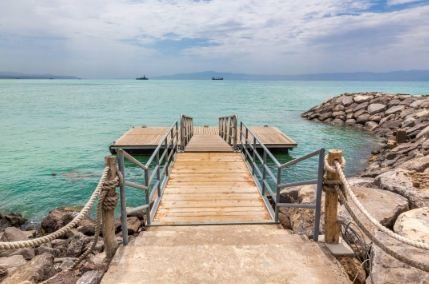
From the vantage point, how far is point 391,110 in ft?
79.5

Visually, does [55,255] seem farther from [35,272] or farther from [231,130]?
[231,130]

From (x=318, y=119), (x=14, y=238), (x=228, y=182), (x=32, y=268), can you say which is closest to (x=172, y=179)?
(x=228, y=182)

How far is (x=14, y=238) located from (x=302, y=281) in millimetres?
6870

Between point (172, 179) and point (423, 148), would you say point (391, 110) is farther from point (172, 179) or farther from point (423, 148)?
point (172, 179)

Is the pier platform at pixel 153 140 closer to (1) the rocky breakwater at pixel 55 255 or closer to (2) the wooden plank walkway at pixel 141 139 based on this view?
(2) the wooden plank walkway at pixel 141 139

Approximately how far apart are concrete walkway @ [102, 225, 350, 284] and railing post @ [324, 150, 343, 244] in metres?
0.21

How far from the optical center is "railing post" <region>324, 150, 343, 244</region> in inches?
130

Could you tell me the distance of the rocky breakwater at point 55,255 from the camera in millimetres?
3314

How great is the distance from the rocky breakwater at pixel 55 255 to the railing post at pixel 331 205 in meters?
2.37

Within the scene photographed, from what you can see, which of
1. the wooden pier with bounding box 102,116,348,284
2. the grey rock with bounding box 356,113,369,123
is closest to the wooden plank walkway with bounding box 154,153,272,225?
the wooden pier with bounding box 102,116,348,284

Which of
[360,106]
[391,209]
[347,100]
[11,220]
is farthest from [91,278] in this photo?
[347,100]

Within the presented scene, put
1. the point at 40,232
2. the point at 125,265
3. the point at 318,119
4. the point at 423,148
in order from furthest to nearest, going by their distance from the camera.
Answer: the point at 318,119 → the point at 423,148 → the point at 40,232 → the point at 125,265

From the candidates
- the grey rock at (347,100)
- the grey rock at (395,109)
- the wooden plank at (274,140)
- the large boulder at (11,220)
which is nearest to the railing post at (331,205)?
the large boulder at (11,220)

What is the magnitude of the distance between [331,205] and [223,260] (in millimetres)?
1311
